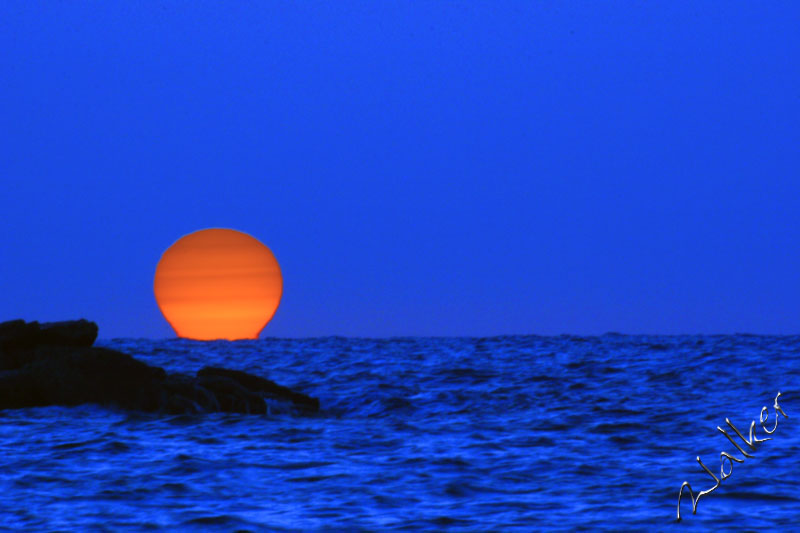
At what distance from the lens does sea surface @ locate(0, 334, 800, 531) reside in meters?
12.1

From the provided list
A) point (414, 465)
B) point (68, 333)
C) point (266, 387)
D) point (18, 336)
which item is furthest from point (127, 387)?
point (414, 465)

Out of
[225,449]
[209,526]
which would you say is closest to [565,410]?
[225,449]

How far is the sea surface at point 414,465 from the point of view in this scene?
12.1 m

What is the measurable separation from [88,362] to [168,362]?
855 inches

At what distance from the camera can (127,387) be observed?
25.2 m

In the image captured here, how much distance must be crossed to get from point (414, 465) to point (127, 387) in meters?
11.6

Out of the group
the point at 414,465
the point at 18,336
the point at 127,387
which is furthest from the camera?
the point at 18,336

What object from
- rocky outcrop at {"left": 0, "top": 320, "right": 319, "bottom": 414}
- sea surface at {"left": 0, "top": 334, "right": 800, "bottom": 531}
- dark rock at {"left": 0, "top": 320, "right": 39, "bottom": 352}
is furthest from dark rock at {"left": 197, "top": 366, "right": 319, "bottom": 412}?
dark rock at {"left": 0, "top": 320, "right": 39, "bottom": 352}

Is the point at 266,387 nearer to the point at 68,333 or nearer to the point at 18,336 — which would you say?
the point at 68,333

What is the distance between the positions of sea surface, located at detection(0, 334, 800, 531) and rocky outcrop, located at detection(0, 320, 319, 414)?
2.45 feet

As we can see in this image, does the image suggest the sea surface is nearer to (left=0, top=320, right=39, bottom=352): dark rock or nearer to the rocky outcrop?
the rocky outcrop

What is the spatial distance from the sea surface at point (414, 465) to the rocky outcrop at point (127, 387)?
75 cm

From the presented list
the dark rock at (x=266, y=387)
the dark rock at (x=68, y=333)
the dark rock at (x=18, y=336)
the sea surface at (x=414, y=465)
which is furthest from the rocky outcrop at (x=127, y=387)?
Result: the dark rock at (x=18, y=336)

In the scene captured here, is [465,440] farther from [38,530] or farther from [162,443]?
[38,530]
